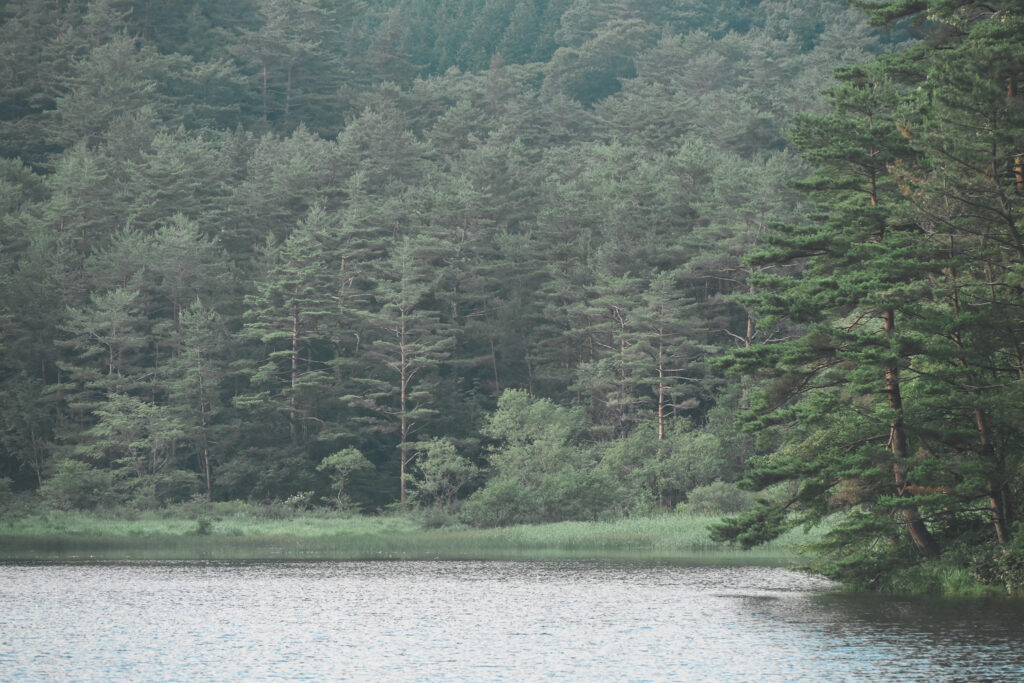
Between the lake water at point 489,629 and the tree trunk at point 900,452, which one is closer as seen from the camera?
the lake water at point 489,629

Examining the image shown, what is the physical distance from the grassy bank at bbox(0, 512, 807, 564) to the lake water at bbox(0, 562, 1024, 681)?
1007 centimetres

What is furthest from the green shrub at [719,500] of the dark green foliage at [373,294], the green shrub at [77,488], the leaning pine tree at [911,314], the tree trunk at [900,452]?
the green shrub at [77,488]

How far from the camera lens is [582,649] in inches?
936

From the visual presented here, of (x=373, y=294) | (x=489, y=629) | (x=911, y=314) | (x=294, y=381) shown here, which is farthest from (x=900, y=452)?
(x=373, y=294)

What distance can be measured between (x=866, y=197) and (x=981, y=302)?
453 centimetres

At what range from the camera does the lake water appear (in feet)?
69.7

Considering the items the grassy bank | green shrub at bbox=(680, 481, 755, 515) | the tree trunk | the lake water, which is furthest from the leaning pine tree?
green shrub at bbox=(680, 481, 755, 515)

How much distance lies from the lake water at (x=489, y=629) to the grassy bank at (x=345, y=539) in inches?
397

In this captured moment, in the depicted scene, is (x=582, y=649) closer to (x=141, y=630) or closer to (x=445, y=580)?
(x=141, y=630)

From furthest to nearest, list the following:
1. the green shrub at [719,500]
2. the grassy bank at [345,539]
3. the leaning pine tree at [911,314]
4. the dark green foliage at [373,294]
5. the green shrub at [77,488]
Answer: the dark green foliage at [373,294]
the green shrub at [77,488]
the green shrub at [719,500]
the grassy bank at [345,539]
the leaning pine tree at [911,314]

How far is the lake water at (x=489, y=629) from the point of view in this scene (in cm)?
2125

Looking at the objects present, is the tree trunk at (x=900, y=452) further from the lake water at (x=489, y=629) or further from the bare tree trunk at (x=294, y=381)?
the bare tree trunk at (x=294, y=381)

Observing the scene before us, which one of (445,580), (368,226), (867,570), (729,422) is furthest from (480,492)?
Result: (867,570)

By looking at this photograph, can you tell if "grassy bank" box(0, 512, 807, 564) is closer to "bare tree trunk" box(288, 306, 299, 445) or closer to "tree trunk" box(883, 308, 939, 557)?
"bare tree trunk" box(288, 306, 299, 445)
